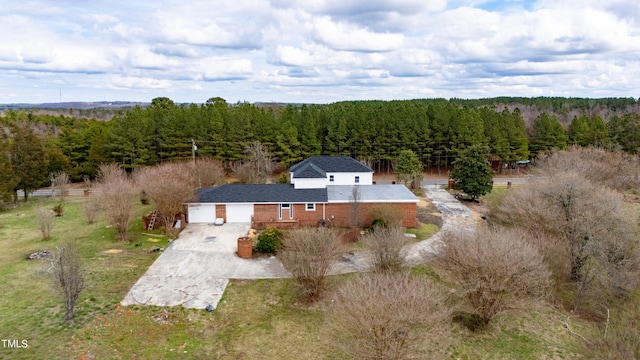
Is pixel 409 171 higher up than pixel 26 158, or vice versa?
pixel 26 158

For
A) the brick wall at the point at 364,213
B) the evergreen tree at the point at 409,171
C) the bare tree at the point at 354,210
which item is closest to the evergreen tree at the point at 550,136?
the evergreen tree at the point at 409,171

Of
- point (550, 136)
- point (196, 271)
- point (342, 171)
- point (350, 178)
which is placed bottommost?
point (196, 271)

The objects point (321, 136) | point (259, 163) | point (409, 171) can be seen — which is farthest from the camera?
point (321, 136)

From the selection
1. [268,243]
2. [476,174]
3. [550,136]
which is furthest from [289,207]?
[550,136]

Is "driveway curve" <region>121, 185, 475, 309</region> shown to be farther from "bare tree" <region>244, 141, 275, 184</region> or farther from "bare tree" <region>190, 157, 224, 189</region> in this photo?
"bare tree" <region>244, 141, 275, 184</region>

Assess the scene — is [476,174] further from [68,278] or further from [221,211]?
[68,278]

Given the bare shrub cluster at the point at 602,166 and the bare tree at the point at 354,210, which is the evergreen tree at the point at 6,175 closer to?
the bare tree at the point at 354,210
